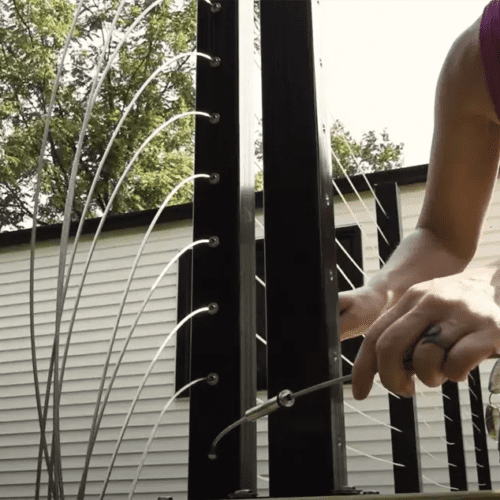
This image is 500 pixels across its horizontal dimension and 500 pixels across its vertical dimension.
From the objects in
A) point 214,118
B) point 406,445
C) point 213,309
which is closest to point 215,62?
point 214,118

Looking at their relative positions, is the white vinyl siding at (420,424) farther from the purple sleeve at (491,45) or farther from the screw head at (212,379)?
the purple sleeve at (491,45)

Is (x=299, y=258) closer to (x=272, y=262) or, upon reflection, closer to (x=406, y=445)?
(x=272, y=262)

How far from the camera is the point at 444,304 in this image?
576 mm

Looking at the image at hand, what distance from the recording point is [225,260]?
120 cm

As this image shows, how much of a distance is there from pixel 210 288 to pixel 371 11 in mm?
18492

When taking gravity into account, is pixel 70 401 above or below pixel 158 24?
below

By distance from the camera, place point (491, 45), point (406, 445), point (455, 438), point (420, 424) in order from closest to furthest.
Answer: point (491, 45) → point (406, 445) → point (455, 438) → point (420, 424)

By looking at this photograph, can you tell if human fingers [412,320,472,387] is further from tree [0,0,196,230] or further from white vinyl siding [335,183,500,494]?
tree [0,0,196,230]

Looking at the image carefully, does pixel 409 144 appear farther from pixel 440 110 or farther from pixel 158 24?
pixel 440 110

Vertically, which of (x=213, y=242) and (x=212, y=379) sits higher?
(x=213, y=242)

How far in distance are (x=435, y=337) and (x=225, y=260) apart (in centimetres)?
67

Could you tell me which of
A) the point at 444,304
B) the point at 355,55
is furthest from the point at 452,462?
the point at 355,55

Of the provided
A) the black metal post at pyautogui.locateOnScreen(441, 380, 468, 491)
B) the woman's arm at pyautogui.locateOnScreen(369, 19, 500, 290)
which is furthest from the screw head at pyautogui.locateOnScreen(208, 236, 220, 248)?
the black metal post at pyautogui.locateOnScreen(441, 380, 468, 491)

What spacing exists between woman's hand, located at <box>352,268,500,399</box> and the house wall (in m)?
6.37
